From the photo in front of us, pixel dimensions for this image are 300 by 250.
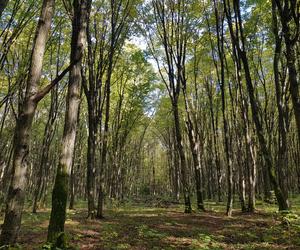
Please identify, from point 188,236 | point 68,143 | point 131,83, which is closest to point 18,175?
point 68,143

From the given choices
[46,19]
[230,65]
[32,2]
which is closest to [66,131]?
[46,19]

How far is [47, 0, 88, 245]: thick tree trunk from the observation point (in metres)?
6.46

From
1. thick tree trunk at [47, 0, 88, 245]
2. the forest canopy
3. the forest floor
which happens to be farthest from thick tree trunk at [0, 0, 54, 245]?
the forest floor

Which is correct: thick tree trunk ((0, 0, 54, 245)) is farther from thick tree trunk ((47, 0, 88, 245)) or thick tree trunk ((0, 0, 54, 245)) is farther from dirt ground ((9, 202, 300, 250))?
dirt ground ((9, 202, 300, 250))

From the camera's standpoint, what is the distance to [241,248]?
8031 millimetres

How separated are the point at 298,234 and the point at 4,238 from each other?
8.92 m

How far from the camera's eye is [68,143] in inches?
270

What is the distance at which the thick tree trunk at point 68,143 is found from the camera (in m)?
6.46

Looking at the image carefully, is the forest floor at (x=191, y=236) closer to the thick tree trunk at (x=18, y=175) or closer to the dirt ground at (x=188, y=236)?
the dirt ground at (x=188, y=236)

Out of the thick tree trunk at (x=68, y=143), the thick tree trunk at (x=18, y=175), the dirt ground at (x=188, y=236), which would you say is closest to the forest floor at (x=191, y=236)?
the dirt ground at (x=188, y=236)

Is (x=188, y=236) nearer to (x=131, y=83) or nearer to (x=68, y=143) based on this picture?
(x=68, y=143)

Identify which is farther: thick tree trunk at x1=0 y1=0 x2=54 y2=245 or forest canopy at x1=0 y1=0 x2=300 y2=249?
forest canopy at x1=0 y1=0 x2=300 y2=249

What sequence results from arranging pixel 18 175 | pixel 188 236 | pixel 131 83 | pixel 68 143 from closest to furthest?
pixel 18 175 < pixel 68 143 < pixel 188 236 < pixel 131 83

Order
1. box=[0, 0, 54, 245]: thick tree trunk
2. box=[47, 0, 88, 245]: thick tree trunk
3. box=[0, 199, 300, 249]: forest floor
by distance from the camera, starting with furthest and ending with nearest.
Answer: box=[0, 199, 300, 249]: forest floor → box=[47, 0, 88, 245]: thick tree trunk → box=[0, 0, 54, 245]: thick tree trunk
